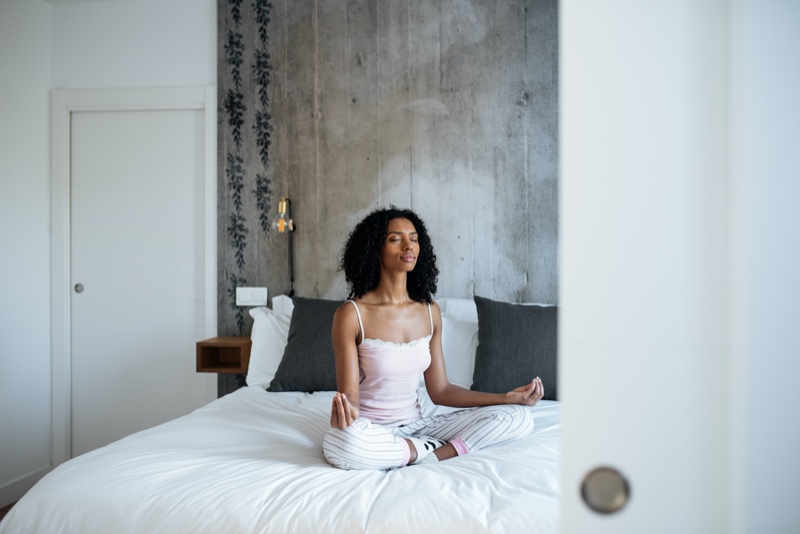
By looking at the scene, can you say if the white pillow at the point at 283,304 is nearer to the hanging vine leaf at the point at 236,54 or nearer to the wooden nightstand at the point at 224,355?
the wooden nightstand at the point at 224,355

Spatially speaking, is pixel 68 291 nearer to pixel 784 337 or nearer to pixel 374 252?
pixel 374 252

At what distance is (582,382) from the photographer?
43cm

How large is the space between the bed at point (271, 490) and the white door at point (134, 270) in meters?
1.58

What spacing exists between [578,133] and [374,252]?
1.76 m

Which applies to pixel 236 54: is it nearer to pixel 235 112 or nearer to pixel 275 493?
pixel 235 112

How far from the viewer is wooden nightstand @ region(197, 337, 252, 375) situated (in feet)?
10.2

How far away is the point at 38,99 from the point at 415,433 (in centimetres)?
285

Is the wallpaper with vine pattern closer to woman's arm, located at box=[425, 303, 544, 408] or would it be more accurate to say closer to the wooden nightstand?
the wooden nightstand

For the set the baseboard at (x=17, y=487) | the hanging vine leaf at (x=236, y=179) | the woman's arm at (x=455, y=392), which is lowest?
the baseboard at (x=17, y=487)

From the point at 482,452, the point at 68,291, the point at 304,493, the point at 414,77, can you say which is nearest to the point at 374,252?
the point at 482,452

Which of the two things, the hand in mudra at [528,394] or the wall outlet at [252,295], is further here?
the wall outlet at [252,295]

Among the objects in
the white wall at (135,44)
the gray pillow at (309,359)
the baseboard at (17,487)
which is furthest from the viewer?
the white wall at (135,44)

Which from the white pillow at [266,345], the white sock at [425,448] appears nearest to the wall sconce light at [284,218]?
the white pillow at [266,345]

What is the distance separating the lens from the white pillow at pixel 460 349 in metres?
2.71
